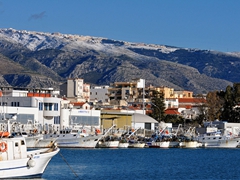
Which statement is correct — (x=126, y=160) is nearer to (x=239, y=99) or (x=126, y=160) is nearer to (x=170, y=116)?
(x=239, y=99)

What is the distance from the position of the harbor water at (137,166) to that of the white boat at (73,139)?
7.40 meters

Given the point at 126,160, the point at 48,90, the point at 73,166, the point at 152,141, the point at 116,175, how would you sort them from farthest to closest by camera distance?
the point at 48,90 → the point at 152,141 → the point at 126,160 → the point at 73,166 → the point at 116,175

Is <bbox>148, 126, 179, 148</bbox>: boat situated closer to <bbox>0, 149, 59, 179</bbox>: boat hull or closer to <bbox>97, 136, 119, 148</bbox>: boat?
<bbox>97, 136, 119, 148</bbox>: boat

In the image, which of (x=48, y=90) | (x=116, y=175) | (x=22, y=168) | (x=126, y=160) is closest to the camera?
(x=22, y=168)

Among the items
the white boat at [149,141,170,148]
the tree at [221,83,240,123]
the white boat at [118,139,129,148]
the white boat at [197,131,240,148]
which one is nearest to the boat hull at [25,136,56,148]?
the white boat at [118,139,129,148]

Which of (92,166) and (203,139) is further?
(203,139)

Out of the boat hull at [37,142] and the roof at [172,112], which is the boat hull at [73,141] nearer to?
the boat hull at [37,142]

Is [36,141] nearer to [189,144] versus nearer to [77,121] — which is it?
[77,121]

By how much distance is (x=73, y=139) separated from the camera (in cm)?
10962

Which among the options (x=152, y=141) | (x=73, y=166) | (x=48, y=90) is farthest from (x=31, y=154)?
(x=48, y=90)

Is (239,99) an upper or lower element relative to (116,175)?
upper

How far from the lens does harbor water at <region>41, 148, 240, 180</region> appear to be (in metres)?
68.9

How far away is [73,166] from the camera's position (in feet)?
250

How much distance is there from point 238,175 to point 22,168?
78.2ft
